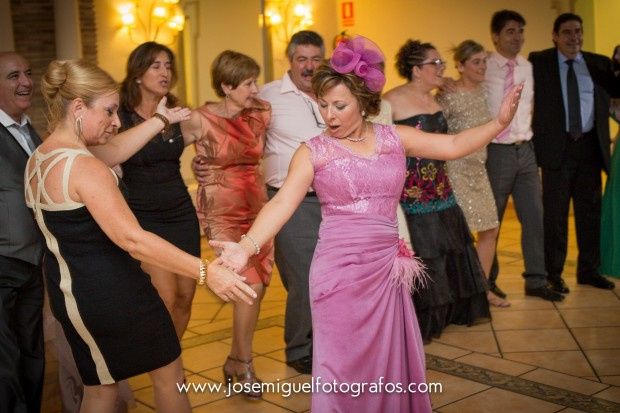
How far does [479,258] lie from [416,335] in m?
2.54

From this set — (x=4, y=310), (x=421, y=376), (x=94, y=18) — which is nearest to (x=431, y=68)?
(x=421, y=376)

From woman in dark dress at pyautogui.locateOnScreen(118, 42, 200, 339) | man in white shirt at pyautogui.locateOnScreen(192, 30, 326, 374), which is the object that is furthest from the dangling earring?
man in white shirt at pyautogui.locateOnScreen(192, 30, 326, 374)

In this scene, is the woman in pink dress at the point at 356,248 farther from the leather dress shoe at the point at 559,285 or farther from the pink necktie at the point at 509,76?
the leather dress shoe at the point at 559,285

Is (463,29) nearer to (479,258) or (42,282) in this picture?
(479,258)

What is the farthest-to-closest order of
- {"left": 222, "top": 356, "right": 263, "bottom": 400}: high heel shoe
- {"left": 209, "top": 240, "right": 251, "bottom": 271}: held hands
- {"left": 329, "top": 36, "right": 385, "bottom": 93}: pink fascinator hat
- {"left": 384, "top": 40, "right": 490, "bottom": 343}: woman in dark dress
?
{"left": 384, "top": 40, "right": 490, "bottom": 343}: woman in dark dress < {"left": 222, "top": 356, "right": 263, "bottom": 400}: high heel shoe < {"left": 329, "top": 36, "right": 385, "bottom": 93}: pink fascinator hat < {"left": 209, "top": 240, "right": 251, "bottom": 271}: held hands

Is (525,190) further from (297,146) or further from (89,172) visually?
(89,172)

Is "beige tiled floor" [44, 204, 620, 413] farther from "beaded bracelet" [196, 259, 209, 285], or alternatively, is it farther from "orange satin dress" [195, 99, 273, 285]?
"beaded bracelet" [196, 259, 209, 285]

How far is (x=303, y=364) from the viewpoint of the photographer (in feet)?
14.1

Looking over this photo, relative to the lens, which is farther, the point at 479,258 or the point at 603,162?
the point at 603,162

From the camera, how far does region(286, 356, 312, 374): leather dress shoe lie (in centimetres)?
426

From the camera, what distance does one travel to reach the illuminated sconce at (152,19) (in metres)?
9.38

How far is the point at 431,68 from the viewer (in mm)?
4844

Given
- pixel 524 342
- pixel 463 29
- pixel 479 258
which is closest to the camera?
pixel 524 342

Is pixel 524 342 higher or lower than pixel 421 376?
lower
